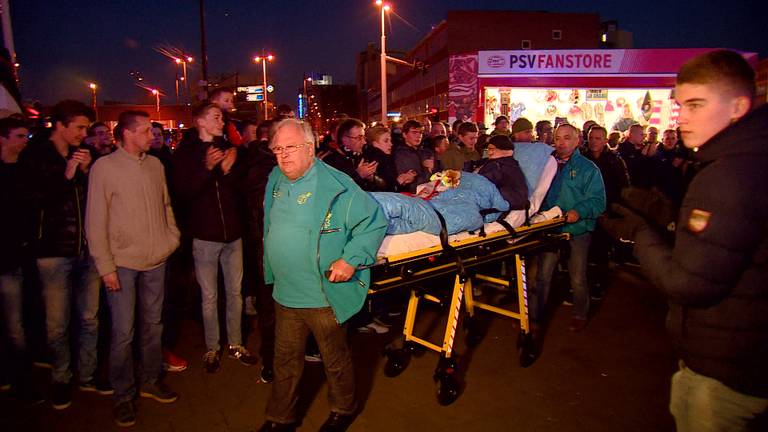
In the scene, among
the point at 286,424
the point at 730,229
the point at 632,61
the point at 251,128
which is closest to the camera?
the point at 730,229

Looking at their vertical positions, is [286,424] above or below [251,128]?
below

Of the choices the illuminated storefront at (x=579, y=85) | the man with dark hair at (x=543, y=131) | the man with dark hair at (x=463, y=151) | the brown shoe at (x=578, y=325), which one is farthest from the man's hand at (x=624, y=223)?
the illuminated storefront at (x=579, y=85)

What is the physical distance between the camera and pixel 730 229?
178cm

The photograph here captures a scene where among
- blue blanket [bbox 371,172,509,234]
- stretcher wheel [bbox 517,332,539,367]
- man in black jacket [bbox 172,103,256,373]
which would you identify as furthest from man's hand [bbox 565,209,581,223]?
man in black jacket [bbox 172,103,256,373]

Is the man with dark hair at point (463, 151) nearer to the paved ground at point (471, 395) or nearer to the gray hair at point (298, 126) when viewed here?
the paved ground at point (471, 395)

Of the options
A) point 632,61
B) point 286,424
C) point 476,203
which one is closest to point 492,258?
point 476,203

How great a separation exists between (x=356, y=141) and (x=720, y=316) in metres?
4.07

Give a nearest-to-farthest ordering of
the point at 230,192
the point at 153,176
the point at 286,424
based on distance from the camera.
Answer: the point at 286,424 < the point at 153,176 < the point at 230,192

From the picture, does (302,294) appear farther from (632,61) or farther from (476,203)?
(632,61)

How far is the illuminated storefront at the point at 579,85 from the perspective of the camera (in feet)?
71.6

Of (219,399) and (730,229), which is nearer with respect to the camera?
(730,229)

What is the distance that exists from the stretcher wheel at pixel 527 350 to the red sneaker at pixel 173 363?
132 inches

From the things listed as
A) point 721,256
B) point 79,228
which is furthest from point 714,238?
point 79,228

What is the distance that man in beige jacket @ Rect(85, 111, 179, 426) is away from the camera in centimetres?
369
